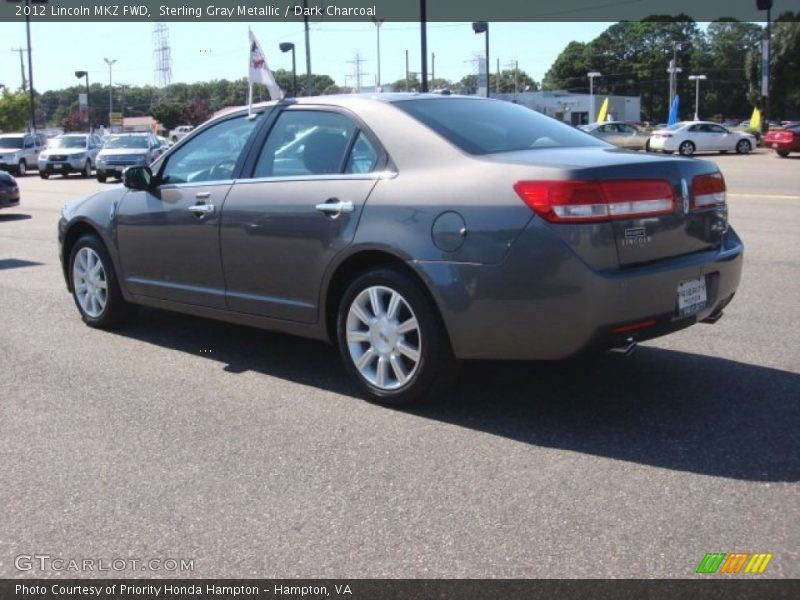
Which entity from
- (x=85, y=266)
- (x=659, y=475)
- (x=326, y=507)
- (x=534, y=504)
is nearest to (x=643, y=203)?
(x=659, y=475)

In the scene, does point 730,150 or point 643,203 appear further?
point 730,150

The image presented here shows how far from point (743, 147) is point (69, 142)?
2694 centimetres

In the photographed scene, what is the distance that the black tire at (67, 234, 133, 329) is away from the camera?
6.64m

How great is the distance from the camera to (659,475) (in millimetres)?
3850

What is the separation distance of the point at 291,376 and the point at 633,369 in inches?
81.9

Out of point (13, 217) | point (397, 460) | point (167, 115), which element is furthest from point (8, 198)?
point (167, 115)

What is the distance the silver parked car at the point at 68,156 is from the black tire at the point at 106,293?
27401 mm

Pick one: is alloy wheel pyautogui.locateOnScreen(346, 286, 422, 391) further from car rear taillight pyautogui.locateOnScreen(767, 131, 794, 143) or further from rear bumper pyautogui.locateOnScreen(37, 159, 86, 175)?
car rear taillight pyautogui.locateOnScreen(767, 131, 794, 143)

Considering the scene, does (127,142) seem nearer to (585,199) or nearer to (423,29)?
(423,29)

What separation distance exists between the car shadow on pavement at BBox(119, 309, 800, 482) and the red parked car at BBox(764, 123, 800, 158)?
31.0 metres

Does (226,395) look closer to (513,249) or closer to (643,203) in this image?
(513,249)

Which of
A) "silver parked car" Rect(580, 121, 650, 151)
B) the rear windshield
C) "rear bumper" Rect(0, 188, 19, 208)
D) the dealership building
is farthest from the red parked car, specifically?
the dealership building
